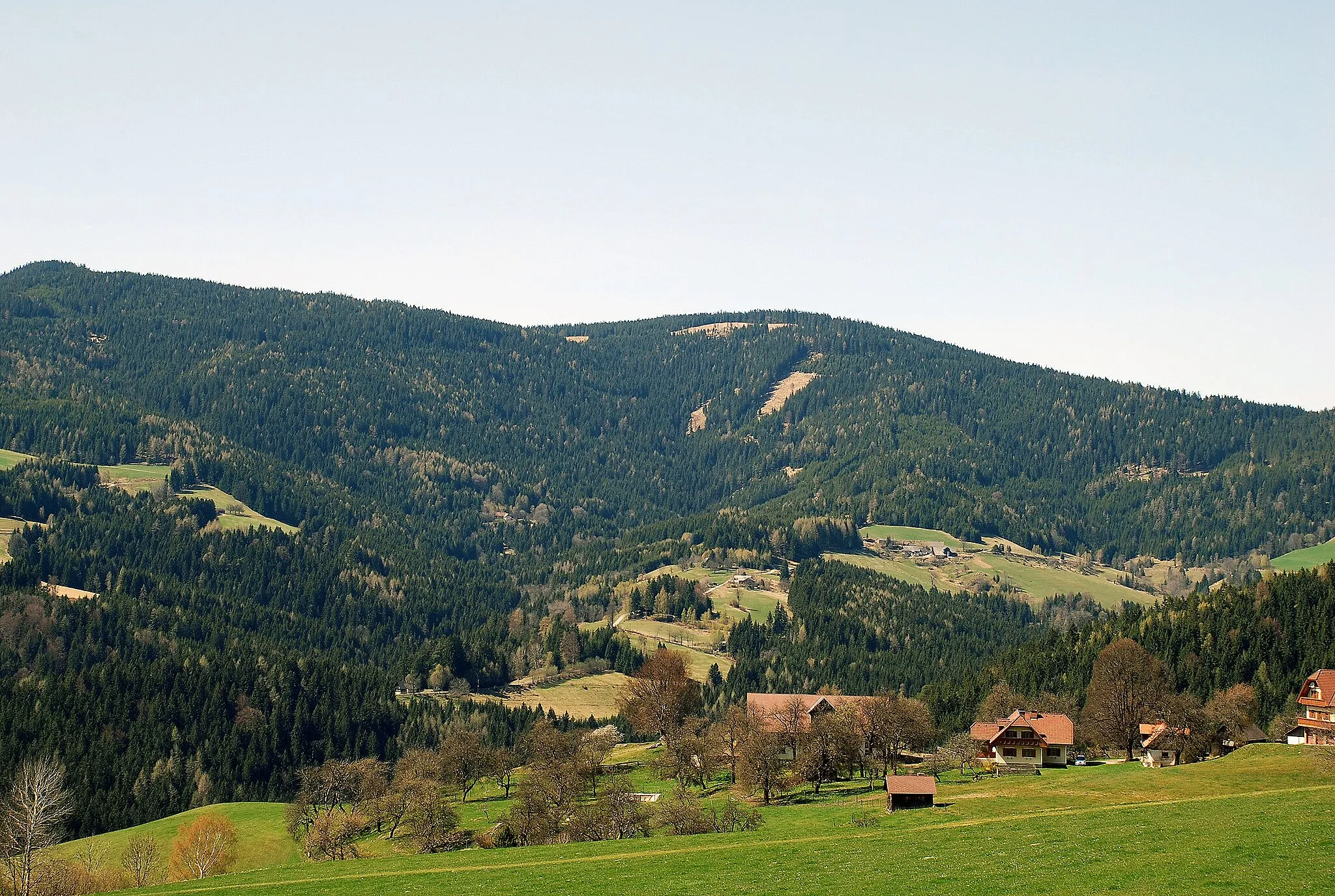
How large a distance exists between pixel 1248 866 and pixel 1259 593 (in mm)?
146362

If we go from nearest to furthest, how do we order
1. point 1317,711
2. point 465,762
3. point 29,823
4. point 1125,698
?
point 29,823 < point 1317,711 < point 1125,698 < point 465,762

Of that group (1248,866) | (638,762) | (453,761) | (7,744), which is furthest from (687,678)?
(1248,866)

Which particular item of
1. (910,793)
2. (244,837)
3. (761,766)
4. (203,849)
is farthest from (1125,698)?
(244,837)

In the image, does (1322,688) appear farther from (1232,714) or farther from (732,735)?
(732,735)

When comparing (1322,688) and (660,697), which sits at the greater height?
(1322,688)

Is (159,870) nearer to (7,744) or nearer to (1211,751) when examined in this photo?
(7,744)

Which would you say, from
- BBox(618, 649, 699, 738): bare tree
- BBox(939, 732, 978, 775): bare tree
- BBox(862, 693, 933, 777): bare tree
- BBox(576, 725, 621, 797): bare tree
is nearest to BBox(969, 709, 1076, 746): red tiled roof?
BBox(939, 732, 978, 775): bare tree

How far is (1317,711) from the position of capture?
13138 cm

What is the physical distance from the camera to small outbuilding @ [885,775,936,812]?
97625mm

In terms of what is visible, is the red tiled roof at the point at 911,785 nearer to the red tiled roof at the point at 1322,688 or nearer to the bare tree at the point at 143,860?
the red tiled roof at the point at 1322,688

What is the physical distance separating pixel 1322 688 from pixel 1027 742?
29.3 metres

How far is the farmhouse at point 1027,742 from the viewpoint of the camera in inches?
5413

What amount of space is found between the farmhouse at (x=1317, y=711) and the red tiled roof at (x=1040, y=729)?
847 inches

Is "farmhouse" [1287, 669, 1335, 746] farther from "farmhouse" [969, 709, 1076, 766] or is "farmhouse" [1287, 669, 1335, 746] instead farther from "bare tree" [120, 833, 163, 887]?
"bare tree" [120, 833, 163, 887]
